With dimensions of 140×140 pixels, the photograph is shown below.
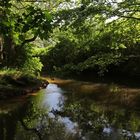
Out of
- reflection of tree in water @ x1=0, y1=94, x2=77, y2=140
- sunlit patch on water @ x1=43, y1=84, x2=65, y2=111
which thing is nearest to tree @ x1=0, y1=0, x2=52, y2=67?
reflection of tree in water @ x1=0, y1=94, x2=77, y2=140

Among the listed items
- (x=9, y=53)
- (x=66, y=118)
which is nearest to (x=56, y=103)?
(x=66, y=118)

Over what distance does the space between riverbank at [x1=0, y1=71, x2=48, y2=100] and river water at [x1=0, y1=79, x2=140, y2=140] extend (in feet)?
2.23

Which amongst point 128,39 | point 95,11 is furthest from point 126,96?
point 95,11

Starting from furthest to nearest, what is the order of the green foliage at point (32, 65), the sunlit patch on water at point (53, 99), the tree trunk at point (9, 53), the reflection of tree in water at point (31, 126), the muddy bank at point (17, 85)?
the tree trunk at point (9, 53) → the green foliage at point (32, 65) → the muddy bank at point (17, 85) → the sunlit patch on water at point (53, 99) → the reflection of tree in water at point (31, 126)

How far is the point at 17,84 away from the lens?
2205cm

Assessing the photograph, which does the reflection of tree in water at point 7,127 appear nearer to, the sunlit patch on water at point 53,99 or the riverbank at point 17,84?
the sunlit patch on water at point 53,99

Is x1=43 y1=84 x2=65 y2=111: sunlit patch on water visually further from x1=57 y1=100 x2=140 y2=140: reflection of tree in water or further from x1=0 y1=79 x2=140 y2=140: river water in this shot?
x1=57 y1=100 x2=140 y2=140: reflection of tree in water

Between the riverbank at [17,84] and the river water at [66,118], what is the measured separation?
68cm

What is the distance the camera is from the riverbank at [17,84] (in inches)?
781

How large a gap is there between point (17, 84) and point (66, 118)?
826 cm

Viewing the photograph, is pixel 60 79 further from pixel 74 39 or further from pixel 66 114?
pixel 74 39

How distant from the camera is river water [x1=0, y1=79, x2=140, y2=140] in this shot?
1181 cm

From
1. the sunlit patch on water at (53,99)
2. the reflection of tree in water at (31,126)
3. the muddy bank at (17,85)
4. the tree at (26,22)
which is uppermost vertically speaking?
the tree at (26,22)

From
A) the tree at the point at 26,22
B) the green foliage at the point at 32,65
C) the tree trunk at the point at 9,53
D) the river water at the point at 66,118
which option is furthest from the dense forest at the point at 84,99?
the tree trunk at the point at 9,53
